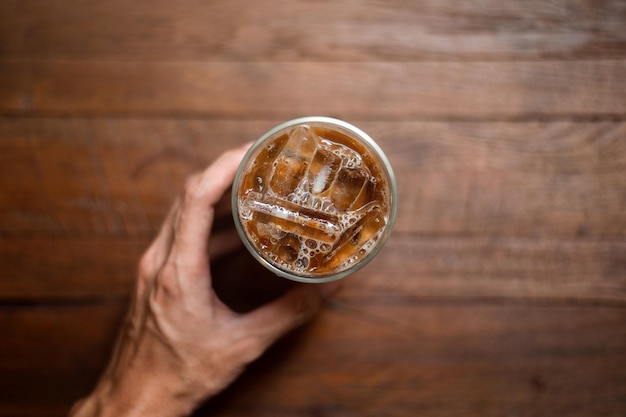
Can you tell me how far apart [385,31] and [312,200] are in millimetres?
591

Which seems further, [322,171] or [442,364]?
[442,364]

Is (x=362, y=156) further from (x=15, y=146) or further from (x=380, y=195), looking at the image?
(x=15, y=146)

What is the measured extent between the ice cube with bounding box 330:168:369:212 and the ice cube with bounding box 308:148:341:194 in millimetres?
13

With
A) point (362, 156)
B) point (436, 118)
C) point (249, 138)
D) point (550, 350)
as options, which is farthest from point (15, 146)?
point (550, 350)

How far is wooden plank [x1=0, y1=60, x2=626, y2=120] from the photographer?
144cm

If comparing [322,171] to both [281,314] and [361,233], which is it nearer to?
[361,233]

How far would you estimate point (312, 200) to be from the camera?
1062mm

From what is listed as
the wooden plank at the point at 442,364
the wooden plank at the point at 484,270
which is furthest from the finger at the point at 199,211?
the wooden plank at the point at 442,364

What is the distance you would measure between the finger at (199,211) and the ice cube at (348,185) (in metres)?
0.24

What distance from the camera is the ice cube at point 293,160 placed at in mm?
1059

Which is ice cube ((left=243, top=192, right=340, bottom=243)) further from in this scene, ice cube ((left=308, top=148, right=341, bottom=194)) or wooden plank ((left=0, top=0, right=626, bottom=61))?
wooden plank ((left=0, top=0, right=626, bottom=61))

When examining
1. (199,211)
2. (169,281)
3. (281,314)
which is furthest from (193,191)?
(281,314)

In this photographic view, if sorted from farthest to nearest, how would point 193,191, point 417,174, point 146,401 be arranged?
point 417,174 < point 146,401 < point 193,191

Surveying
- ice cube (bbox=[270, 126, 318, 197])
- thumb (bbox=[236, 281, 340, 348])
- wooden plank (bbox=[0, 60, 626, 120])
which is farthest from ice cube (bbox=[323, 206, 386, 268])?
wooden plank (bbox=[0, 60, 626, 120])
